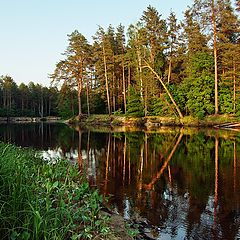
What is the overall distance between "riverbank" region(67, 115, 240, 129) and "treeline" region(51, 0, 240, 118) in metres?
0.85

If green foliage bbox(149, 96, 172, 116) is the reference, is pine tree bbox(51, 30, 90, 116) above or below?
above

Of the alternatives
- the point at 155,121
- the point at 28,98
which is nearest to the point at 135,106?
the point at 155,121

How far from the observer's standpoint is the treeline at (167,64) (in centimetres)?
3042

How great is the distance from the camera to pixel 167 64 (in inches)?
1714

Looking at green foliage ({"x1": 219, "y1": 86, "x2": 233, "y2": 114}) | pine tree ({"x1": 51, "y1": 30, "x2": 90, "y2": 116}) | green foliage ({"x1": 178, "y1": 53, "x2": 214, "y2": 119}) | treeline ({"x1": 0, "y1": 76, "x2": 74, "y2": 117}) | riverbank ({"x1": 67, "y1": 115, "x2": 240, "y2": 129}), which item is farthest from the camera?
treeline ({"x1": 0, "y1": 76, "x2": 74, "y2": 117})

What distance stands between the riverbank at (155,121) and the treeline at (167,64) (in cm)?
85

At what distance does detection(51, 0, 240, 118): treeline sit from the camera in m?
30.4

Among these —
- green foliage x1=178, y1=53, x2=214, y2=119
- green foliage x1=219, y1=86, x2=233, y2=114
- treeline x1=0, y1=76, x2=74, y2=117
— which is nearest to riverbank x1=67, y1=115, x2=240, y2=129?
green foliage x1=178, y1=53, x2=214, y2=119

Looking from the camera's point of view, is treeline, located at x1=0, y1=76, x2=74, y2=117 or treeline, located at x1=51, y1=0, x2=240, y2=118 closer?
treeline, located at x1=51, y1=0, x2=240, y2=118

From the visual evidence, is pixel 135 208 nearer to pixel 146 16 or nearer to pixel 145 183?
pixel 145 183

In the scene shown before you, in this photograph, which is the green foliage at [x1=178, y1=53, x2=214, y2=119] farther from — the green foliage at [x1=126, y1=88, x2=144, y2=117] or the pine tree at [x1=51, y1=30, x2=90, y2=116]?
the pine tree at [x1=51, y1=30, x2=90, y2=116]

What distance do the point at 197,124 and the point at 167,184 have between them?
974 inches

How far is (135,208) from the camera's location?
588 cm

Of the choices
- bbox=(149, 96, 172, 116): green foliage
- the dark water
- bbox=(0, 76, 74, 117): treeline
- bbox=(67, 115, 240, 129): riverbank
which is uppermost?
bbox=(0, 76, 74, 117): treeline
